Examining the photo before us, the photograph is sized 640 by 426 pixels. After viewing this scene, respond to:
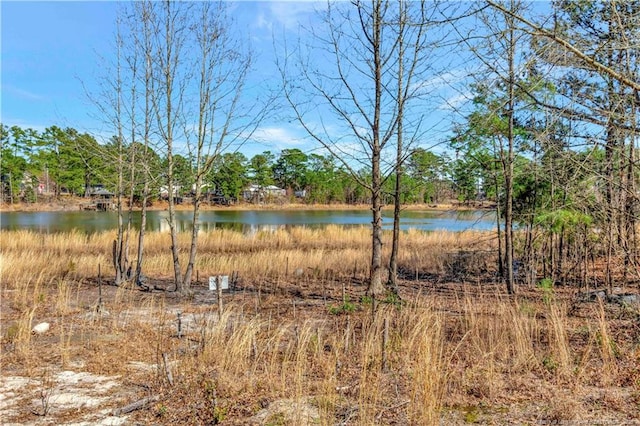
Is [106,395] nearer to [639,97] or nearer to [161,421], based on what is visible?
[161,421]

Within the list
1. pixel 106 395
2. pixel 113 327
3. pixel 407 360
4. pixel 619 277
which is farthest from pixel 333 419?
pixel 619 277

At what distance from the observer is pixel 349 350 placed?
180 inches

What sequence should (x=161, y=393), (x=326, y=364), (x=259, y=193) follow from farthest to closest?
1. (x=259, y=193)
2. (x=326, y=364)
3. (x=161, y=393)

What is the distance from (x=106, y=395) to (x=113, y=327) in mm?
2101

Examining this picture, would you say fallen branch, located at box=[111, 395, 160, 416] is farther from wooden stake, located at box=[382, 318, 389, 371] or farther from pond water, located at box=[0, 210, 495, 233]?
pond water, located at box=[0, 210, 495, 233]

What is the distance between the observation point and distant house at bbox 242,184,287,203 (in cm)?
6261

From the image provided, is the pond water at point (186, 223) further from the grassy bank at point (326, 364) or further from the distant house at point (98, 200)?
the grassy bank at point (326, 364)

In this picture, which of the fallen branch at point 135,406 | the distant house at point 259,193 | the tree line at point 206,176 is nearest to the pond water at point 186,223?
the tree line at point 206,176

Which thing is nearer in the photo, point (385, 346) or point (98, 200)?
point (385, 346)

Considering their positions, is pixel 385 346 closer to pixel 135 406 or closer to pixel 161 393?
pixel 161 393

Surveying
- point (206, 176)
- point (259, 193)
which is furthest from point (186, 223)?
point (259, 193)

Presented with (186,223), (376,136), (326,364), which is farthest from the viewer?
(186,223)

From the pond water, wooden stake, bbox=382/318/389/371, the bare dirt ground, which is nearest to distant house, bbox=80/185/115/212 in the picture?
the pond water

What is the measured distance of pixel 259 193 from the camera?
63094 mm
